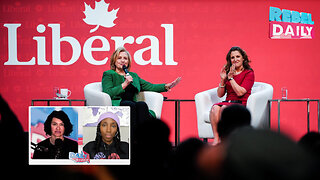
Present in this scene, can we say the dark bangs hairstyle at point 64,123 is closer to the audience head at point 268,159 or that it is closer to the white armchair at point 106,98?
the audience head at point 268,159

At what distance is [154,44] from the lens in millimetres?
5617

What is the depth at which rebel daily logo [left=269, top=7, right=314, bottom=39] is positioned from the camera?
5.62 m

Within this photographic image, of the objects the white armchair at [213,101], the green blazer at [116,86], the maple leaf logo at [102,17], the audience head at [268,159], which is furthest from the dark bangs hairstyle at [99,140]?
the maple leaf logo at [102,17]

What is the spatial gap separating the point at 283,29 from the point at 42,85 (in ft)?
12.3

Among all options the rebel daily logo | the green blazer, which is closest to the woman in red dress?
the green blazer

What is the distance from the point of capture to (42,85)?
567 centimetres

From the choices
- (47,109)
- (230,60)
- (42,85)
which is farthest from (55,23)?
(47,109)

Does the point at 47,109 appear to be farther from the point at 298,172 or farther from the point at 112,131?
the point at 298,172

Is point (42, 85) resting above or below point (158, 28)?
below

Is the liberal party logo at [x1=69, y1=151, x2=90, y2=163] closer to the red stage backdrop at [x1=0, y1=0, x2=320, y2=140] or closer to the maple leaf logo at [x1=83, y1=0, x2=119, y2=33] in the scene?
the red stage backdrop at [x1=0, y1=0, x2=320, y2=140]

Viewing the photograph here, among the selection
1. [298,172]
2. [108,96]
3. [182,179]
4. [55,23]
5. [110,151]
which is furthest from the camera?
[55,23]

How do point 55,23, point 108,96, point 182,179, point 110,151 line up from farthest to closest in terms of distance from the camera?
point 55,23, point 108,96, point 110,151, point 182,179

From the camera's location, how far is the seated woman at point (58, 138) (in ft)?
4.25

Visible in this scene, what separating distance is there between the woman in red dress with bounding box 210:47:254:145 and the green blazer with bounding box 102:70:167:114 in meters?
0.79
